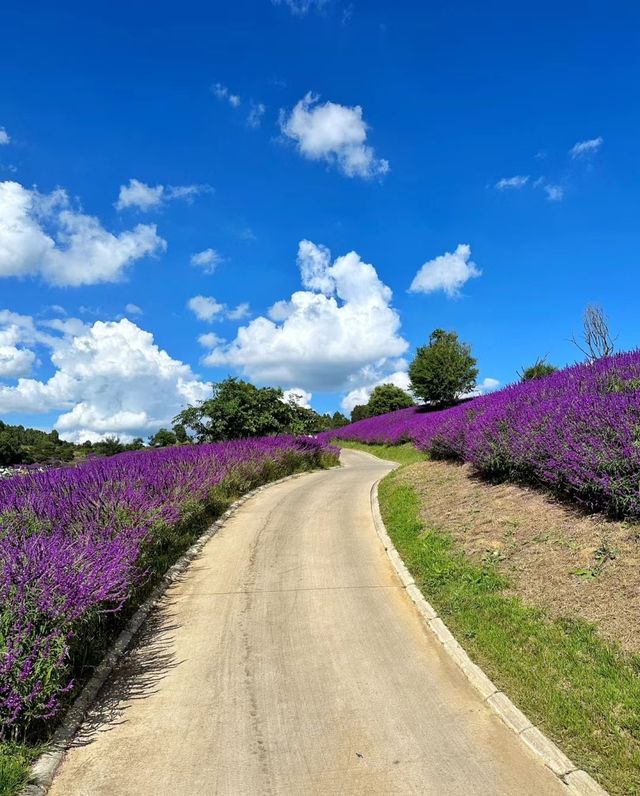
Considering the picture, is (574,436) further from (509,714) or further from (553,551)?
(509,714)

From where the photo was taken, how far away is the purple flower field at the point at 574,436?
6668mm

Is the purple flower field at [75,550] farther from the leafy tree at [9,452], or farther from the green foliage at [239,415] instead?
the leafy tree at [9,452]

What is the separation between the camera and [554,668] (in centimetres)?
452

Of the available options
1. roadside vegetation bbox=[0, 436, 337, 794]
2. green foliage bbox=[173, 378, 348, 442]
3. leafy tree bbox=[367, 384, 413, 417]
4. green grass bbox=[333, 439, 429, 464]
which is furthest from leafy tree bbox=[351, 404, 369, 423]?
roadside vegetation bbox=[0, 436, 337, 794]

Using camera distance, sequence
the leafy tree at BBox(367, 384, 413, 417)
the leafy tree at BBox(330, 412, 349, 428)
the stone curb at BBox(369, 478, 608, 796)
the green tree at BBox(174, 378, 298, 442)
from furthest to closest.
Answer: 1. the leafy tree at BBox(330, 412, 349, 428)
2. the leafy tree at BBox(367, 384, 413, 417)
3. the green tree at BBox(174, 378, 298, 442)
4. the stone curb at BBox(369, 478, 608, 796)

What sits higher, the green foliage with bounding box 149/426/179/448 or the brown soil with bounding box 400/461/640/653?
the green foliage with bounding box 149/426/179/448

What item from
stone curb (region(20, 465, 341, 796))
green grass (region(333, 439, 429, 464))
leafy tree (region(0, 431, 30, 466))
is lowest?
stone curb (region(20, 465, 341, 796))

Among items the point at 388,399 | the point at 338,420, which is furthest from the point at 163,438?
the point at 338,420

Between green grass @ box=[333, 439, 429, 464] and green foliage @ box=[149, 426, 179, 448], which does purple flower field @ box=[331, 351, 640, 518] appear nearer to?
green grass @ box=[333, 439, 429, 464]

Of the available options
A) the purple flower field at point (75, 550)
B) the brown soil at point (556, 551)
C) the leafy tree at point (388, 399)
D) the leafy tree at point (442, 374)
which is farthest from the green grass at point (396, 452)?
the leafy tree at point (388, 399)

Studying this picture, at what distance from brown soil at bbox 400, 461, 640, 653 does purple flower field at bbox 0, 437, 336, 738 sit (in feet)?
14.6

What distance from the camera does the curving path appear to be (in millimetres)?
3564

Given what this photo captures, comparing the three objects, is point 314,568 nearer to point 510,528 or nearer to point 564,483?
point 510,528

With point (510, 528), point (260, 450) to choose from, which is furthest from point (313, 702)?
point (260, 450)
